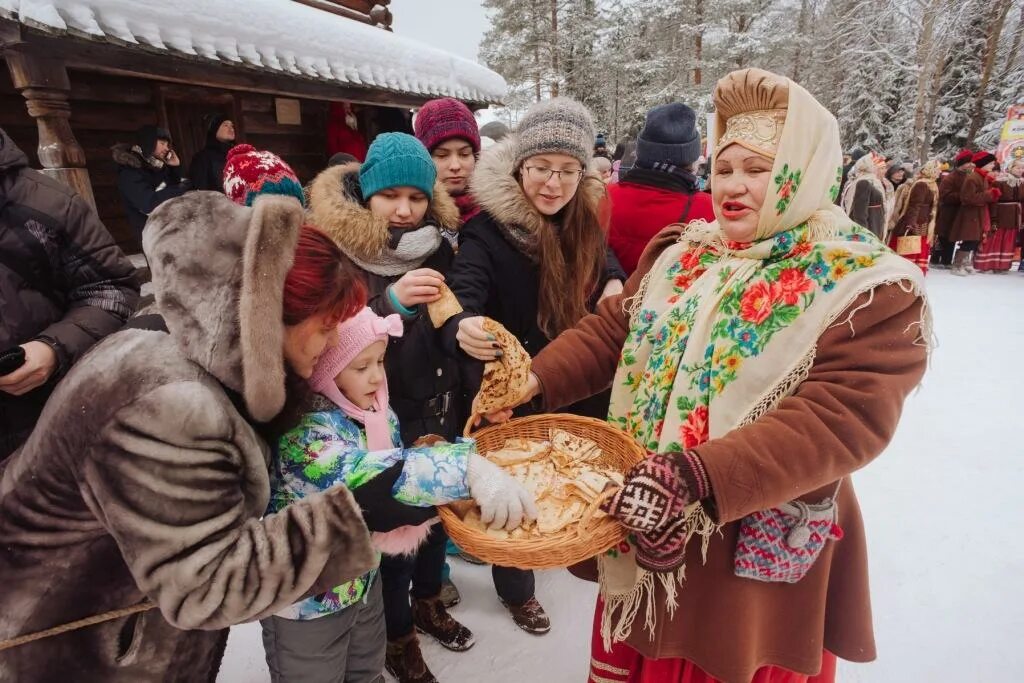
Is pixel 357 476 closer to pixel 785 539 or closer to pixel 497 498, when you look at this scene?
pixel 497 498

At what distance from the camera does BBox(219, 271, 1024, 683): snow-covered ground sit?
2330 millimetres

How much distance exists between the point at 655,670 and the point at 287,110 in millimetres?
7963

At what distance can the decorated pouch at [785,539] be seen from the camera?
128 cm

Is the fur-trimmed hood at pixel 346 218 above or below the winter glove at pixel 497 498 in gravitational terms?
above

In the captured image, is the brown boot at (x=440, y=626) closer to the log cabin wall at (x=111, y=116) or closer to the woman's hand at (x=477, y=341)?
the woman's hand at (x=477, y=341)

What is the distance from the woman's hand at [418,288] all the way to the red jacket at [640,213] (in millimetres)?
1358

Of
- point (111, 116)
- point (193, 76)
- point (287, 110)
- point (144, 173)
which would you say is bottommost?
point (144, 173)

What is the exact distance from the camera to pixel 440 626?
8.07 feet

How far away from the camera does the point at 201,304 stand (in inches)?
38.6

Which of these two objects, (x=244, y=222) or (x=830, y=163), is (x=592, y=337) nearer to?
(x=830, y=163)

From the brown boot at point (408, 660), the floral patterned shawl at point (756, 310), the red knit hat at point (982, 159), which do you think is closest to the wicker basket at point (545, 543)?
the floral patterned shawl at point (756, 310)

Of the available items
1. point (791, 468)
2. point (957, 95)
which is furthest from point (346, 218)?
point (957, 95)

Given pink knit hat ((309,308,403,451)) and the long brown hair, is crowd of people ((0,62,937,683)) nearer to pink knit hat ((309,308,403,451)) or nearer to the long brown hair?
pink knit hat ((309,308,403,451))

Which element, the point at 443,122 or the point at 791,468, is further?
the point at 443,122
